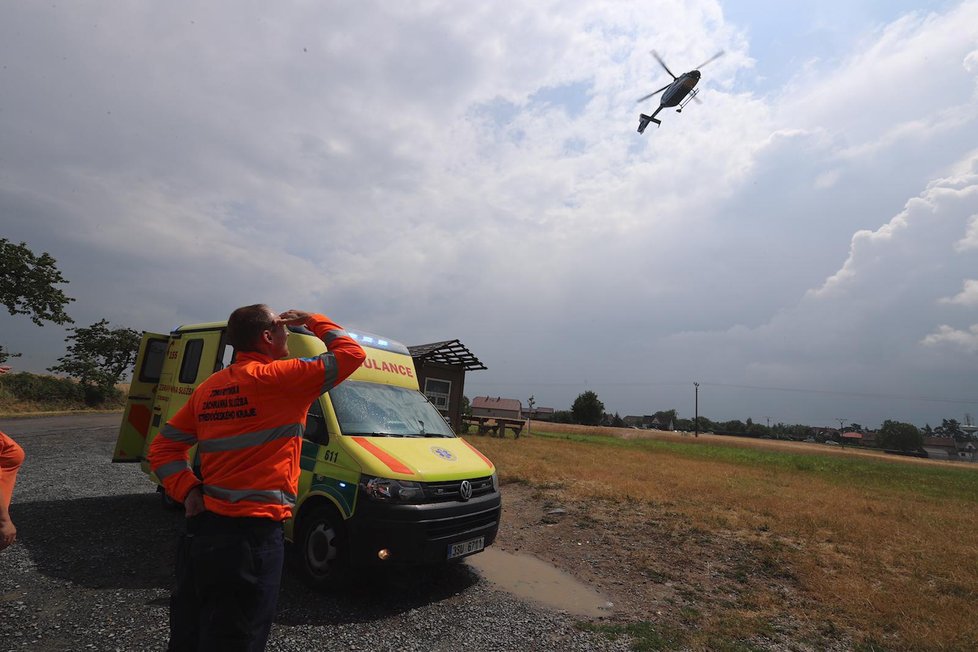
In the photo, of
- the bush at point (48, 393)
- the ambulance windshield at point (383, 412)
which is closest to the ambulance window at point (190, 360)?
the ambulance windshield at point (383, 412)

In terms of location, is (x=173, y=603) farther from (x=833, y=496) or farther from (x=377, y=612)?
(x=833, y=496)

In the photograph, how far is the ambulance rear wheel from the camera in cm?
421

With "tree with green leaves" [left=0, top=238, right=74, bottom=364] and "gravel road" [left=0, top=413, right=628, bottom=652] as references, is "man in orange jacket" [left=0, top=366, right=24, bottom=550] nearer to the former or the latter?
"gravel road" [left=0, top=413, right=628, bottom=652]

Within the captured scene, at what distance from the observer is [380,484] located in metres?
4.19

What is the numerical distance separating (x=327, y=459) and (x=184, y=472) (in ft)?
8.07

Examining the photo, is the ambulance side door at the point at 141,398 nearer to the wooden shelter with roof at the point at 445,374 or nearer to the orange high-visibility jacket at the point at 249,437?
the orange high-visibility jacket at the point at 249,437

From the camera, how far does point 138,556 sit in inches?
195

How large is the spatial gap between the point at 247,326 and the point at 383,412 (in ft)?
10.6

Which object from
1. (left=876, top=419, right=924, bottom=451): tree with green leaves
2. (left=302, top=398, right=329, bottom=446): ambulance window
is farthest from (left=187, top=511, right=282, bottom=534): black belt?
(left=876, top=419, right=924, bottom=451): tree with green leaves

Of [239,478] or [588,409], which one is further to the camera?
[588,409]

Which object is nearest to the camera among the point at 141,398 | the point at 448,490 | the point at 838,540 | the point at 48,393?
the point at 448,490

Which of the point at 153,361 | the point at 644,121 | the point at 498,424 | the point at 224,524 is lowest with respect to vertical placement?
the point at 498,424

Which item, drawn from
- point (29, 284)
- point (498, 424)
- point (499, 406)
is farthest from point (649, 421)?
point (29, 284)

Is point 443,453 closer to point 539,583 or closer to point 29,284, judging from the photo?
point 539,583
